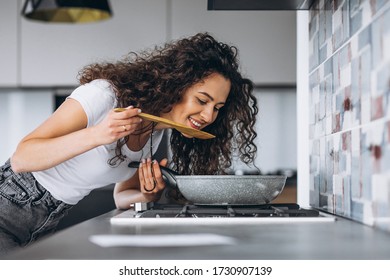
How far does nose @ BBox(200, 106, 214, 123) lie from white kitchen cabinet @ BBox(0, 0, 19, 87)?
2.76ft

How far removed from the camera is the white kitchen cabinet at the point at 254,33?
1.87m

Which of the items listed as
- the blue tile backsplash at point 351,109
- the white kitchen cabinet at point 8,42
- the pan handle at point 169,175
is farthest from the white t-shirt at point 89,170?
the white kitchen cabinet at point 8,42

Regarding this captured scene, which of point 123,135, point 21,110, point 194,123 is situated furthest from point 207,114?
point 21,110

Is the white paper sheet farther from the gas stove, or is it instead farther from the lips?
the lips

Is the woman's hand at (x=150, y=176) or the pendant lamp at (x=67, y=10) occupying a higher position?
the pendant lamp at (x=67, y=10)

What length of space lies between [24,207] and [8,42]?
96cm

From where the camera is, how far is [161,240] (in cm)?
56

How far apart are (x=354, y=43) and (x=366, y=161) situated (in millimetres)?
161

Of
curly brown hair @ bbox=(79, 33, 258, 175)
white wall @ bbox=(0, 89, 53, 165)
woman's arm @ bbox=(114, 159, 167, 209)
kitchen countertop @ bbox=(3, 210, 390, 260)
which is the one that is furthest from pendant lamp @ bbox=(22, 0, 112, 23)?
kitchen countertop @ bbox=(3, 210, 390, 260)

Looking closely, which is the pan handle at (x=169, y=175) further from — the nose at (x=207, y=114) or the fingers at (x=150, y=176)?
the nose at (x=207, y=114)

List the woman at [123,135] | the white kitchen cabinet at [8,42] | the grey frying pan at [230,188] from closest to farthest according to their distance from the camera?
1. the grey frying pan at [230,188]
2. the woman at [123,135]
3. the white kitchen cabinet at [8,42]

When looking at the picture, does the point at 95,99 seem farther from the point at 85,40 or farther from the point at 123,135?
the point at 85,40

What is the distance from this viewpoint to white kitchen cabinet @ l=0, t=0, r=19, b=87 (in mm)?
1766

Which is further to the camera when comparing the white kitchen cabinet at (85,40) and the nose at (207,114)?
the white kitchen cabinet at (85,40)
